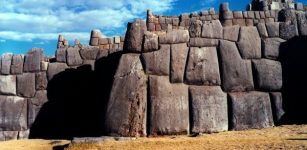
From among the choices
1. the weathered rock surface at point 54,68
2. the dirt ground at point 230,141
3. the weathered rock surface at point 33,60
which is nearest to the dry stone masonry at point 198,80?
the dirt ground at point 230,141

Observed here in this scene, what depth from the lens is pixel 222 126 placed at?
23.9 feet

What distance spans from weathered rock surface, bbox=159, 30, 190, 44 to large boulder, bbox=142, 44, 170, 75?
14cm

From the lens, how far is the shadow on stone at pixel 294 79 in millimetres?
7574

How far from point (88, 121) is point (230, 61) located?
142 inches

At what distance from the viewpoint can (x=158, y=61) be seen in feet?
25.0

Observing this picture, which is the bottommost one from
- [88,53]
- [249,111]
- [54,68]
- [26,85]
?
[249,111]

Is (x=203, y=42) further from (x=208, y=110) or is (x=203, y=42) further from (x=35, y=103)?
(x=35, y=103)

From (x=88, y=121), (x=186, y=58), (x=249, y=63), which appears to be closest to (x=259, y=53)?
(x=249, y=63)

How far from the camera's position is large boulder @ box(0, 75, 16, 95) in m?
9.77

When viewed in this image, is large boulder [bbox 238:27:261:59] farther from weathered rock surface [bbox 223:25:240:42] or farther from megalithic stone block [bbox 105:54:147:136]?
megalithic stone block [bbox 105:54:147:136]

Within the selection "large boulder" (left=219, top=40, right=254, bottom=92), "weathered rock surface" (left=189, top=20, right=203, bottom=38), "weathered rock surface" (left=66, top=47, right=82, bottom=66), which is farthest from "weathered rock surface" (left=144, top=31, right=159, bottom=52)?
"weathered rock surface" (left=66, top=47, right=82, bottom=66)

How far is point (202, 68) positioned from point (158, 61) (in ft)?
2.80

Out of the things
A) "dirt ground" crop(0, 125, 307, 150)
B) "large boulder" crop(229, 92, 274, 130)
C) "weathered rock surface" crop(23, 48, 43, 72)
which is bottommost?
"dirt ground" crop(0, 125, 307, 150)

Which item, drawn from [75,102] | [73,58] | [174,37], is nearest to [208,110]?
[174,37]
